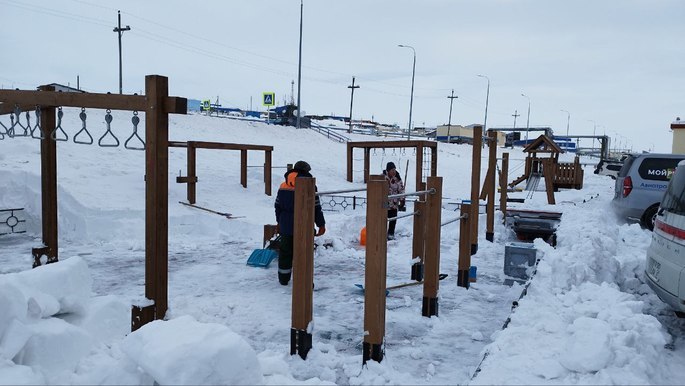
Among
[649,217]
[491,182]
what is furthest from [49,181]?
[649,217]

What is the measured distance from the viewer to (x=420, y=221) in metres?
6.77

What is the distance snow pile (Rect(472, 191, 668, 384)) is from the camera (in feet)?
10.6

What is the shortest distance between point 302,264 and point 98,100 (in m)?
2.72

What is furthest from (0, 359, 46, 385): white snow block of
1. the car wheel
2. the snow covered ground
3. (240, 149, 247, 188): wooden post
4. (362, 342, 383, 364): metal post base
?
(240, 149, 247, 188): wooden post

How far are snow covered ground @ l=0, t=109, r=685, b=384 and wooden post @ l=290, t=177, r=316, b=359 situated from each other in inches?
6.7

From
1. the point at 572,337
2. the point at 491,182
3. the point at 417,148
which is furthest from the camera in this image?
the point at 417,148

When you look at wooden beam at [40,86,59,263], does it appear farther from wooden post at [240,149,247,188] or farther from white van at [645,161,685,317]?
wooden post at [240,149,247,188]

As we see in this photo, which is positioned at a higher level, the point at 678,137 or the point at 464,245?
the point at 678,137

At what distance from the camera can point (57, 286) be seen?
3.99 m

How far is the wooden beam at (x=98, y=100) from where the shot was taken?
476 cm

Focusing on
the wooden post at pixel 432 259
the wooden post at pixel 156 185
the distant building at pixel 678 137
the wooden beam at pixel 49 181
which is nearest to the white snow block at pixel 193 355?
the wooden post at pixel 156 185

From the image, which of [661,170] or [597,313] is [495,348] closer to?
[597,313]

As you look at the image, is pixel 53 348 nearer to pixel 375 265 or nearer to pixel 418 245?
pixel 375 265

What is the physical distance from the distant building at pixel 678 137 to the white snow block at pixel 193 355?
85.1 ft
